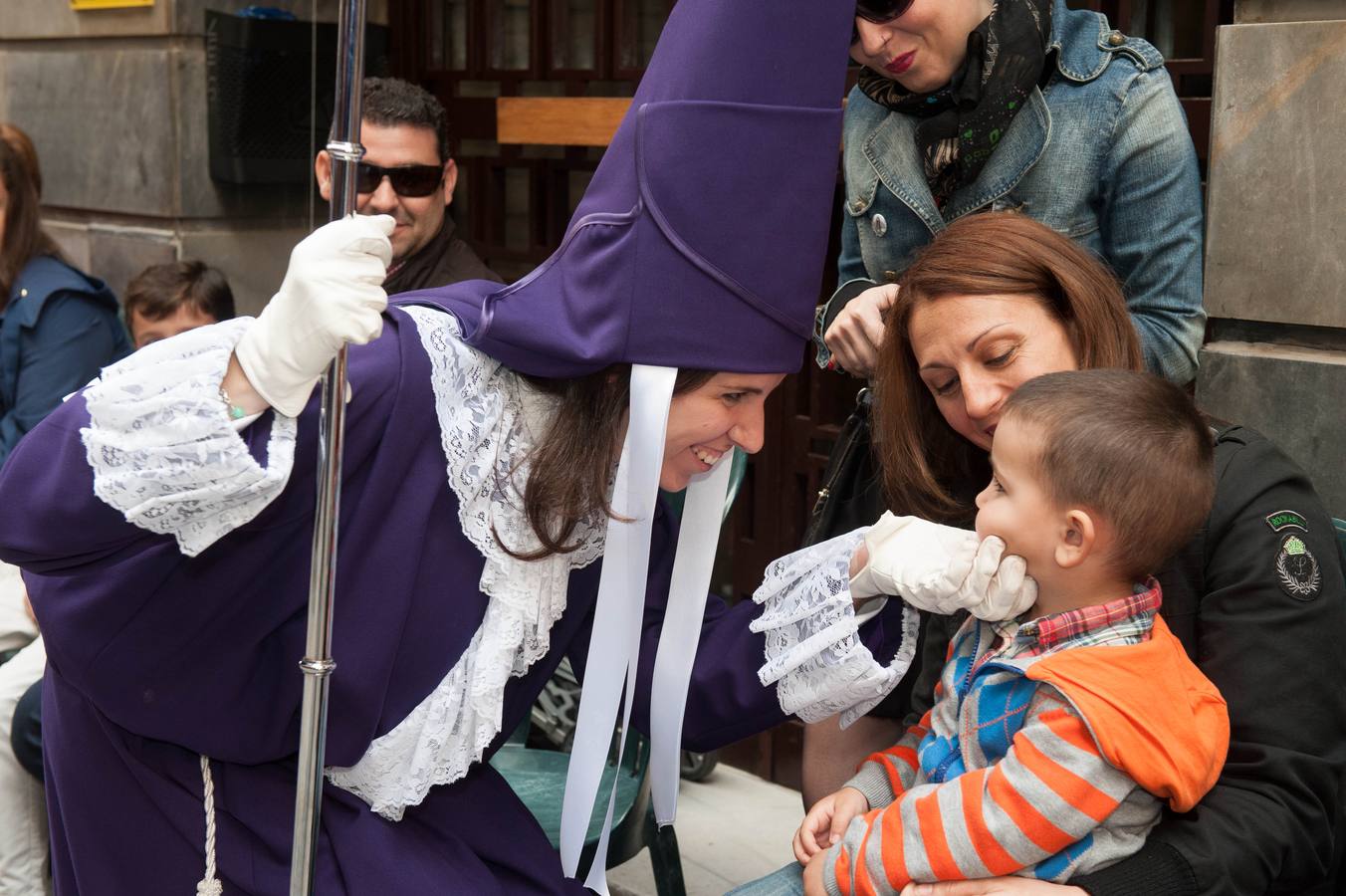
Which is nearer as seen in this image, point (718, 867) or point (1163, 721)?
point (1163, 721)

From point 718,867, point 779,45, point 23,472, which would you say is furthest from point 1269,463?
point 718,867

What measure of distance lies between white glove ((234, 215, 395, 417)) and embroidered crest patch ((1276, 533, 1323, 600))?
1034mm

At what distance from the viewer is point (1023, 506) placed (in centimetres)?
166

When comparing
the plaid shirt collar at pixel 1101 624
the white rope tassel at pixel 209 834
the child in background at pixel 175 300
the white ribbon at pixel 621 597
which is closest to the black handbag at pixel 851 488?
the white ribbon at pixel 621 597

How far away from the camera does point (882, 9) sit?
7.38 ft

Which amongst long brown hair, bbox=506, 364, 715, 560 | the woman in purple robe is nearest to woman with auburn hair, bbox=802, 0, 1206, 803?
the woman in purple robe

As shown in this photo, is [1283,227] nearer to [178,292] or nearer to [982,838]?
[982,838]

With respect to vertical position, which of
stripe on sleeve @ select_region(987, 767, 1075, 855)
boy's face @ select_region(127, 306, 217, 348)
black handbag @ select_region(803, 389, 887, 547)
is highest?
black handbag @ select_region(803, 389, 887, 547)

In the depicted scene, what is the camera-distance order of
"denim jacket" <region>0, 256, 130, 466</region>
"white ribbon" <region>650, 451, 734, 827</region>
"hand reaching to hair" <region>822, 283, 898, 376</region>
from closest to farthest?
1. "white ribbon" <region>650, 451, 734, 827</region>
2. "hand reaching to hair" <region>822, 283, 898, 376</region>
3. "denim jacket" <region>0, 256, 130, 466</region>

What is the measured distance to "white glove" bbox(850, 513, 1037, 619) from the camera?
1.68 meters

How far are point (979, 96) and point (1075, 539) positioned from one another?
→ 2.97ft

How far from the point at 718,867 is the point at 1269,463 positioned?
2.00 meters

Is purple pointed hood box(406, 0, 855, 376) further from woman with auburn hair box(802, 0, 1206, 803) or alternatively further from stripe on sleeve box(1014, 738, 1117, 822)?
stripe on sleeve box(1014, 738, 1117, 822)

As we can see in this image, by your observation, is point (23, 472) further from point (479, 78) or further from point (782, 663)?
point (479, 78)
